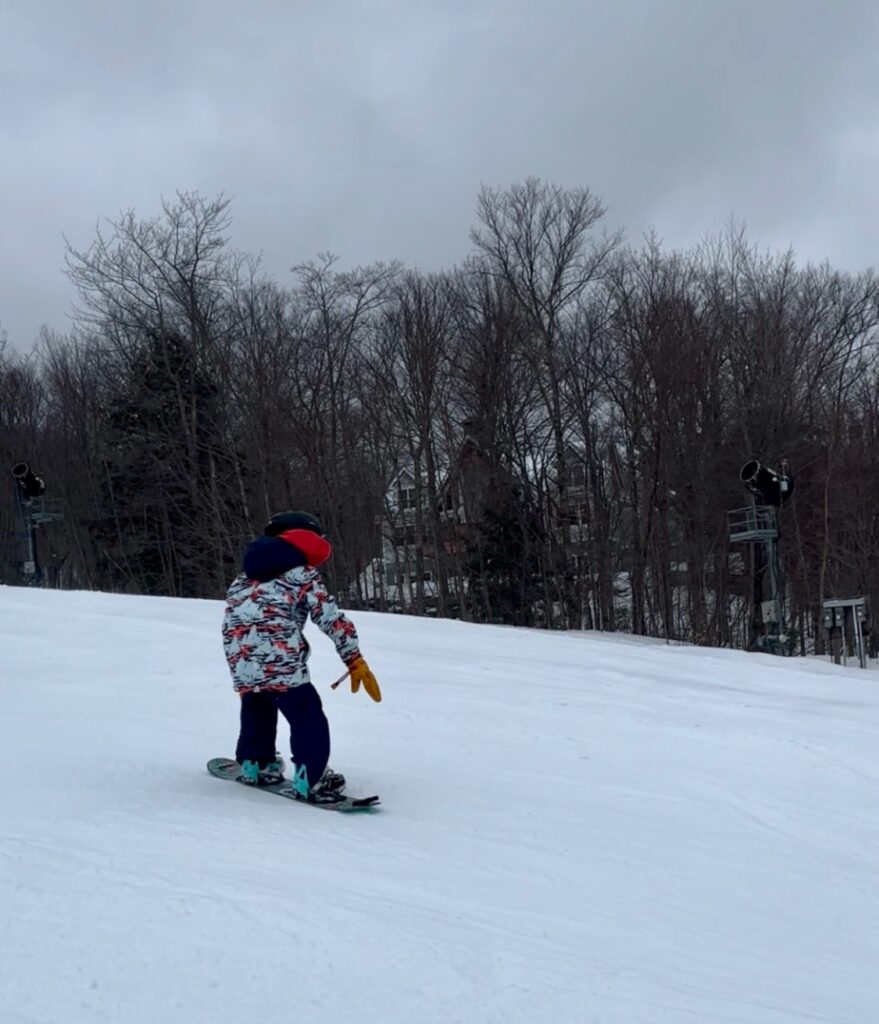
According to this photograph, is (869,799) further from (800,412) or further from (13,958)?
(800,412)

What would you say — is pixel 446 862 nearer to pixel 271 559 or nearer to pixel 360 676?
pixel 360 676

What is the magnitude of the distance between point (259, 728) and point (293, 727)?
34 cm

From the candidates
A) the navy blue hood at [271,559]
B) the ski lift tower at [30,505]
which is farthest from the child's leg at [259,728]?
the ski lift tower at [30,505]

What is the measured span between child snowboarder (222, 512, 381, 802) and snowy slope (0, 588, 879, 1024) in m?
0.30

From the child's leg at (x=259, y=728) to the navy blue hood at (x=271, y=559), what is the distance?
2.46ft

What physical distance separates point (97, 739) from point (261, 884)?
3.78 meters

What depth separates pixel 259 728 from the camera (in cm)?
704

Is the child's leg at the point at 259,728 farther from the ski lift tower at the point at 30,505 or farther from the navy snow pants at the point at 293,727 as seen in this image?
the ski lift tower at the point at 30,505

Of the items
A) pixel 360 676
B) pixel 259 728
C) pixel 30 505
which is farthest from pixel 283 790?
pixel 30 505

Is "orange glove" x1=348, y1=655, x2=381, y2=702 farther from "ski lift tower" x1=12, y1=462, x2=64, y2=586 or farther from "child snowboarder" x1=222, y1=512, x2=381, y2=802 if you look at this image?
"ski lift tower" x1=12, y1=462, x2=64, y2=586

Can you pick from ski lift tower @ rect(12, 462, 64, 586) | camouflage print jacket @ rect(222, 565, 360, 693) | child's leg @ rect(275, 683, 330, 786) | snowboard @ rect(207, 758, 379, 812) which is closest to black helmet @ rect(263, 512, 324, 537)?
camouflage print jacket @ rect(222, 565, 360, 693)

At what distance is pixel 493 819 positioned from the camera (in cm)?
680

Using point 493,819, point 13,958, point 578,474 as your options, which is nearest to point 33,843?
point 13,958

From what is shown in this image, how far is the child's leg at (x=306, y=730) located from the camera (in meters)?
6.68
